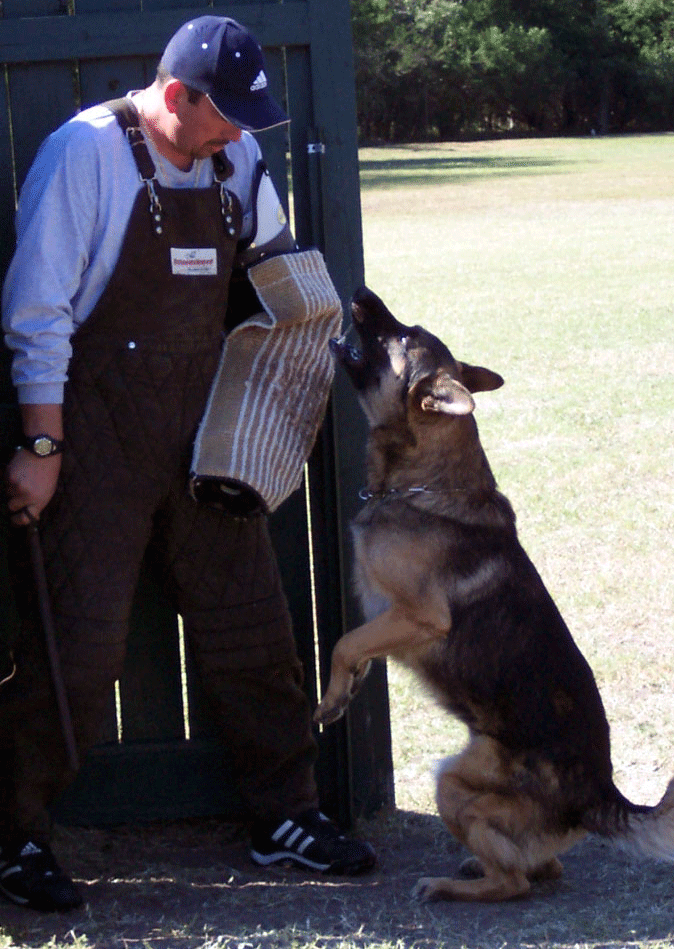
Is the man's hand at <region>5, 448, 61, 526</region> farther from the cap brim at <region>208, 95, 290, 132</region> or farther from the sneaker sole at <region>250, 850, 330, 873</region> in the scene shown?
the sneaker sole at <region>250, 850, 330, 873</region>

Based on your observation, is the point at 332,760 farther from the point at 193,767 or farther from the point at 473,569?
the point at 473,569

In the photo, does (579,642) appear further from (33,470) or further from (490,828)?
(33,470)

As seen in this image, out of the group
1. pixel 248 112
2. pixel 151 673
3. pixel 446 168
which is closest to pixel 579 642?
pixel 151 673

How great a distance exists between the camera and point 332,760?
4289 mm

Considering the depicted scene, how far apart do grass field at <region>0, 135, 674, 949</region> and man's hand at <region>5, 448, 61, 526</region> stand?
1128 millimetres

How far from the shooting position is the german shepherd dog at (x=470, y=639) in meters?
3.58

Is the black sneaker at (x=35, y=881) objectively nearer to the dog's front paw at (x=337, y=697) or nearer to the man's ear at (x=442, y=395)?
the dog's front paw at (x=337, y=697)

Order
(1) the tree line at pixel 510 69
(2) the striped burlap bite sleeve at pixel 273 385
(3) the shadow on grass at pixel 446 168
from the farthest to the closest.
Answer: (1) the tree line at pixel 510 69, (3) the shadow on grass at pixel 446 168, (2) the striped burlap bite sleeve at pixel 273 385

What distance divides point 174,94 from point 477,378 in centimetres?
145

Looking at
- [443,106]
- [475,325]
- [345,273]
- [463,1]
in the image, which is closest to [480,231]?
[475,325]

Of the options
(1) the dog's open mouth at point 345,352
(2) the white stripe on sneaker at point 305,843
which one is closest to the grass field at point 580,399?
(2) the white stripe on sneaker at point 305,843

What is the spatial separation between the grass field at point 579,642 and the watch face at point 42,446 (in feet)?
4.21

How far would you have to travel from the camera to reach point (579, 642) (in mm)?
5457

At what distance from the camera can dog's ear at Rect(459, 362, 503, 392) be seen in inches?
165
